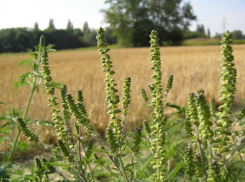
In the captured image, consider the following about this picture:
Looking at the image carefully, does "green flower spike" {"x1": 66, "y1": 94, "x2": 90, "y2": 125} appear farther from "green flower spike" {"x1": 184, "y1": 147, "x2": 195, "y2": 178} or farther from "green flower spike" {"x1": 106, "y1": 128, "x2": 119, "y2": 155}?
"green flower spike" {"x1": 184, "y1": 147, "x2": 195, "y2": 178}

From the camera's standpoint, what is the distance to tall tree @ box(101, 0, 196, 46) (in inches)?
2456

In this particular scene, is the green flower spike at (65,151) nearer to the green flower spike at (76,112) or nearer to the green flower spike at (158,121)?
the green flower spike at (76,112)

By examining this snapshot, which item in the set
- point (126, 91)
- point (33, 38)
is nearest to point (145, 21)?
point (33, 38)

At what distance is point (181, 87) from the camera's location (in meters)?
8.41

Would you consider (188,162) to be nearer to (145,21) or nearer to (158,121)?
(158,121)

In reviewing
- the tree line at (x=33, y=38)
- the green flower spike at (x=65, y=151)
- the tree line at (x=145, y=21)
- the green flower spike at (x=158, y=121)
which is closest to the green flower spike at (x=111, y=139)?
the green flower spike at (x=158, y=121)

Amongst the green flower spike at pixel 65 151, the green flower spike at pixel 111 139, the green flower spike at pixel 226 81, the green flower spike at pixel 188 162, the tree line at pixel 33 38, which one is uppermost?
the tree line at pixel 33 38

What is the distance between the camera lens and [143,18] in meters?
64.1

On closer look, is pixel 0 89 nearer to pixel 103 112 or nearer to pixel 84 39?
pixel 103 112

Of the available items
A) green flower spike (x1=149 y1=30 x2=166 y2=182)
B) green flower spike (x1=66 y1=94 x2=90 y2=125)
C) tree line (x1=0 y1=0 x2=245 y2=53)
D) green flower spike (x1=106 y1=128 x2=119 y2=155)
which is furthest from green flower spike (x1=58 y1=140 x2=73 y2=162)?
tree line (x1=0 y1=0 x2=245 y2=53)

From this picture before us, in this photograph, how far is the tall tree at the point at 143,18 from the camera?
205 ft

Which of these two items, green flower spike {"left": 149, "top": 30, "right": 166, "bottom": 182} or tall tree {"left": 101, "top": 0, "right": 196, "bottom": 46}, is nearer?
green flower spike {"left": 149, "top": 30, "right": 166, "bottom": 182}

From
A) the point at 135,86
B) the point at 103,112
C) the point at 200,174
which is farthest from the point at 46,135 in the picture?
the point at 200,174

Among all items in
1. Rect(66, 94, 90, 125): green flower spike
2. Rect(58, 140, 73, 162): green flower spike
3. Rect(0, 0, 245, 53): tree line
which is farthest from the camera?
Rect(0, 0, 245, 53): tree line
